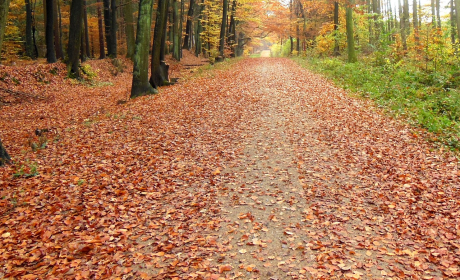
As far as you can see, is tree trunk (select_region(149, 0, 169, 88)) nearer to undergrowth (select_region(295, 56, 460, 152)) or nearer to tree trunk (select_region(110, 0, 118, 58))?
tree trunk (select_region(110, 0, 118, 58))

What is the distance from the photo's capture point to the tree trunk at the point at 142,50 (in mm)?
13656

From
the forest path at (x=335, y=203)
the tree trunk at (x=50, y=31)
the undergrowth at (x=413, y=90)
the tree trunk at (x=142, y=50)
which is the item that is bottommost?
the forest path at (x=335, y=203)

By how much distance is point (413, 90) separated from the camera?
12.8 m

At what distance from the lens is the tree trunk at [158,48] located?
15711 millimetres

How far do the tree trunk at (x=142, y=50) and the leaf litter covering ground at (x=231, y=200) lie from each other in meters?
3.33

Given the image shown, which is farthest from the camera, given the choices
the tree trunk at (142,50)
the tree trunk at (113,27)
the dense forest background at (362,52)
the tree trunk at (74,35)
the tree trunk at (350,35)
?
the tree trunk at (113,27)

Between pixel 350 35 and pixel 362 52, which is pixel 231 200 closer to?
pixel 350 35

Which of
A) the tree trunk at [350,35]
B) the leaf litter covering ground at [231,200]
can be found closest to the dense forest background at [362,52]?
the tree trunk at [350,35]

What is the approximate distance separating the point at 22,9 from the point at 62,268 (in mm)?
31377

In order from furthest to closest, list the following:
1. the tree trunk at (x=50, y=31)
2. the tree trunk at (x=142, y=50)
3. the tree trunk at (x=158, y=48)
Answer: the tree trunk at (x=50, y=31) < the tree trunk at (x=158, y=48) < the tree trunk at (x=142, y=50)

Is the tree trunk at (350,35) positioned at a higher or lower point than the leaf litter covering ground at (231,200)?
higher

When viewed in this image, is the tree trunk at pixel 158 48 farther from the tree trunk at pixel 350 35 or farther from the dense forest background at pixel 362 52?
the tree trunk at pixel 350 35

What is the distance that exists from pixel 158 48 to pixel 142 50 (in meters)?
2.11

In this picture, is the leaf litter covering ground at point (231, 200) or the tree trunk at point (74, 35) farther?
the tree trunk at point (74, 35)
